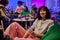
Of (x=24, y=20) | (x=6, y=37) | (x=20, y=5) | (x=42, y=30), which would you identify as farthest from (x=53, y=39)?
(x=20, y=5)

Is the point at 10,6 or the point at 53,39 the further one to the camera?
the point at 10,6

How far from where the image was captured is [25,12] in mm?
5453

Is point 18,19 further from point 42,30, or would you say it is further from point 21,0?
point 42,30

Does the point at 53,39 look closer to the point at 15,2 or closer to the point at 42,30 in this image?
the point at 42,30

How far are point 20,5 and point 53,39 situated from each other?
3508 millimetres

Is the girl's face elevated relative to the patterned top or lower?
elevated

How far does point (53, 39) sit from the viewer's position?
8.20 feet

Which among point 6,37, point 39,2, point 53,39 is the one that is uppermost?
point 39,2

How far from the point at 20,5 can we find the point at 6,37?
2.51 m

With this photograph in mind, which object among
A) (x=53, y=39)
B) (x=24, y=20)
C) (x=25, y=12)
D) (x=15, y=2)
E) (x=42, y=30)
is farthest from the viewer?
(x=15, y=2)

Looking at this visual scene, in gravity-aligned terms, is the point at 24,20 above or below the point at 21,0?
below

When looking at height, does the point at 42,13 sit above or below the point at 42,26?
above

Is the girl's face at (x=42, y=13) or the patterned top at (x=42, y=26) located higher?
the girl's face at (x=42, y=13)

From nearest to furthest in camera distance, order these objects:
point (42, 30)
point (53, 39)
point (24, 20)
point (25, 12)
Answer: point (53, 39), point (42, 30), point (24, 20), point (25, 12)
